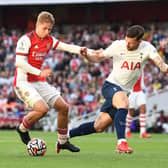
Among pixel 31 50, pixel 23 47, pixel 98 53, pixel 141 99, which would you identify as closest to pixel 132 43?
pixel 98 53

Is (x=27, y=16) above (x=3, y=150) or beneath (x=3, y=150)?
above

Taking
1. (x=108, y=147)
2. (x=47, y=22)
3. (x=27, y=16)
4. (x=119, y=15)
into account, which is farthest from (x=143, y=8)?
(x=47, y=22)

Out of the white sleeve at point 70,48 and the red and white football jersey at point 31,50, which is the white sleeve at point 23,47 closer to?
the red and white football jersey at point 31,50

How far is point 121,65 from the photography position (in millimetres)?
12586

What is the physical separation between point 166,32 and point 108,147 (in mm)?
15555

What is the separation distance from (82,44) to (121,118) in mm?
18133

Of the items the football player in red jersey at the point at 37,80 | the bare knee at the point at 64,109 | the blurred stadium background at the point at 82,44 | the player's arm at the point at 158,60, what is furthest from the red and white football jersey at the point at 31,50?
the blurred stadium background at the point at 82,44

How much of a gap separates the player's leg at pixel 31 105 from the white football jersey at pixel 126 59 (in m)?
1.36

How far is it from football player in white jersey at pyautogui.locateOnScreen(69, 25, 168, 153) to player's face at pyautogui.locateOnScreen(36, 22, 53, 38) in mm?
671

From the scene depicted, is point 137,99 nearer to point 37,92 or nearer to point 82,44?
point 37,92

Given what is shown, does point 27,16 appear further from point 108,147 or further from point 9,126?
point 108,147

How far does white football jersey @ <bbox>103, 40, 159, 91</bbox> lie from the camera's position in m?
12.5

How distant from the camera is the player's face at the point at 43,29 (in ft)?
39.9

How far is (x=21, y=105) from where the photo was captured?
26438mm
